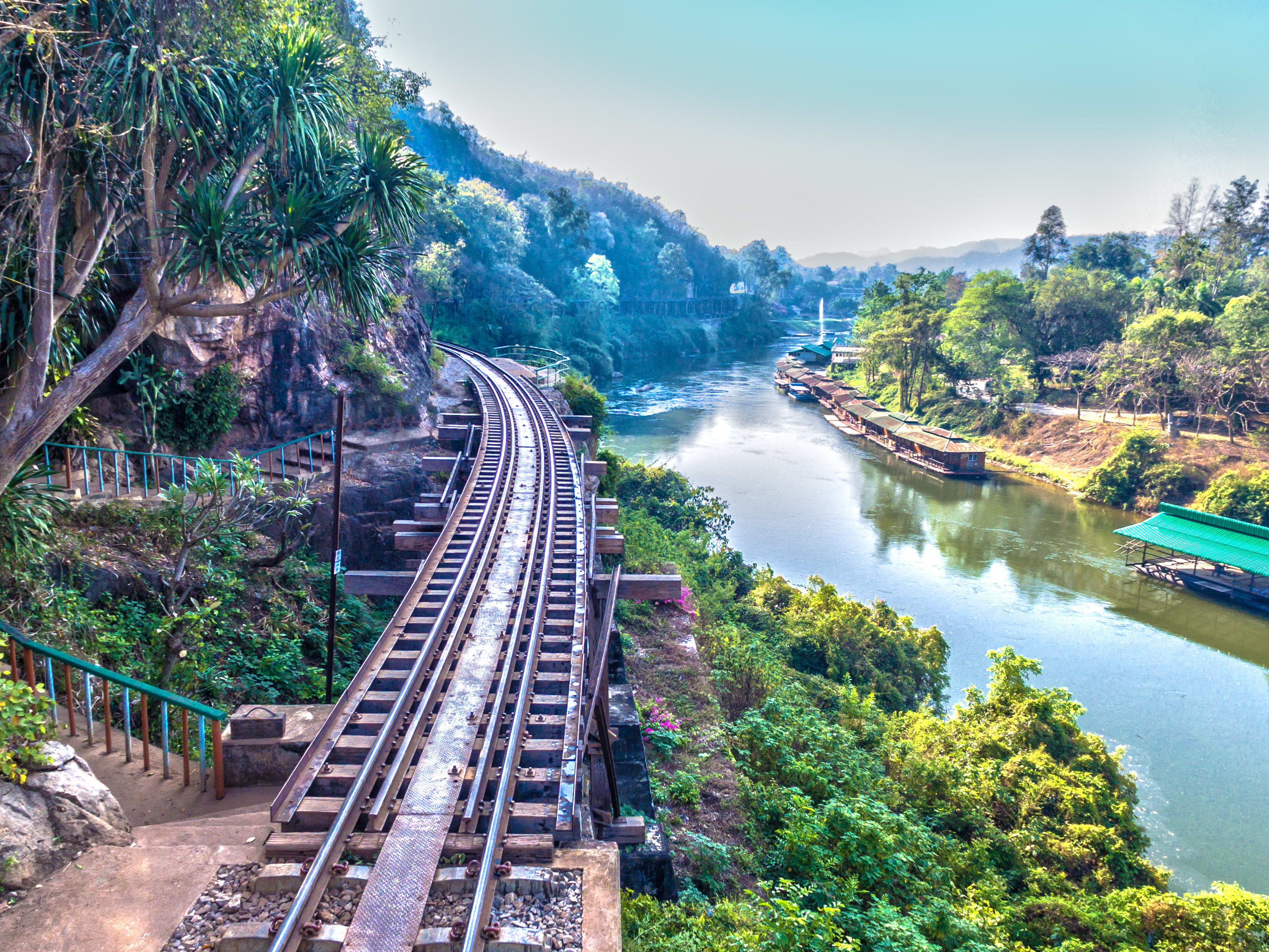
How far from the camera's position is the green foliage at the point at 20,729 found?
544cm

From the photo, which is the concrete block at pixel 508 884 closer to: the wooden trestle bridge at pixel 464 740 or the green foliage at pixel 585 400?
the wooden trestle bridge at pixel 464 740

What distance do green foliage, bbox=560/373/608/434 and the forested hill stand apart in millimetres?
15214

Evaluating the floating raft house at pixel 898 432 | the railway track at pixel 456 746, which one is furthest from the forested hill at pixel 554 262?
the railway track at pixel 456 746

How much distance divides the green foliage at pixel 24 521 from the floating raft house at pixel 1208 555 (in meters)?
32.0

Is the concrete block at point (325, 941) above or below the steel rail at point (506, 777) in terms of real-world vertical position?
below

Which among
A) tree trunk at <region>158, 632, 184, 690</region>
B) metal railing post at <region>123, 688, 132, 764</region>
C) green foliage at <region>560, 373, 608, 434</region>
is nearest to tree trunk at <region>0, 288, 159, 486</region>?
tree trunk at <region>158, 632, 184, 690</region>

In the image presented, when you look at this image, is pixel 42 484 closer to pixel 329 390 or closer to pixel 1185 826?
pixel 329 390

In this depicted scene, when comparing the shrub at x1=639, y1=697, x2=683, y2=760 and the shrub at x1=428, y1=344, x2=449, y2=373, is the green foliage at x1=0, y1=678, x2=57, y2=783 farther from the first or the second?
the shrub at x1=428, y1=344, x2=449, y2=373

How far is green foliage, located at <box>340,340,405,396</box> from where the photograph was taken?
21109 mm

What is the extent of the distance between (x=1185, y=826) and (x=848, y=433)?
40.0 m

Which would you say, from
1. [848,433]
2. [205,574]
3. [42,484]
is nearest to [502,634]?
[205,574]

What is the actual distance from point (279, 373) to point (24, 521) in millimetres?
10294

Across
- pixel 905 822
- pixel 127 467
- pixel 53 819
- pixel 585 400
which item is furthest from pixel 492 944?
pixel 585 400

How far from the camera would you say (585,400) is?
100 feet
